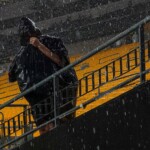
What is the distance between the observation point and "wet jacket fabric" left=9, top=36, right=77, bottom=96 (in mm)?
4414

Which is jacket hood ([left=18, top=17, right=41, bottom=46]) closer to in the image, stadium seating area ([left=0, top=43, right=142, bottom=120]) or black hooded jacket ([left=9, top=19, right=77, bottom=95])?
black hooded jacket ([left=9, top=19, right=77, bottom=95])

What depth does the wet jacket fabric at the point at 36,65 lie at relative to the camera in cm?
441

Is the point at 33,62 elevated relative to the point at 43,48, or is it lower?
lower

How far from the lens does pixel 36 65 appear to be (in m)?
4.42

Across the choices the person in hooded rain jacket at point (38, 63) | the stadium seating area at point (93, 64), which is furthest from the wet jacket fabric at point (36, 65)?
the stadium seating area at point (93, 64)

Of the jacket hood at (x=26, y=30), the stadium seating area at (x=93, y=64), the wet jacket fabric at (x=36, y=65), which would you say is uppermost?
the jacket hood at (x=26, y=30)

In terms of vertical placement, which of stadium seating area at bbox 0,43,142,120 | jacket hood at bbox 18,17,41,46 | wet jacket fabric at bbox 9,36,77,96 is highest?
jacket hood at bbox 18,17,41,46

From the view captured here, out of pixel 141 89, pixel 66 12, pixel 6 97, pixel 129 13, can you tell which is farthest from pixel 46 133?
pixel 66 12

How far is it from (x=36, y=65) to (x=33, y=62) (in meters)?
0.04

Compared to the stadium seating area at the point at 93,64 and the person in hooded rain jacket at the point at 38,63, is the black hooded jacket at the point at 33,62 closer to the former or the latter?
the person in hooded rain jacket at the point at 38,63

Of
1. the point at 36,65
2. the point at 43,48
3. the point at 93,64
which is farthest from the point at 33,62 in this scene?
the point at 93,64

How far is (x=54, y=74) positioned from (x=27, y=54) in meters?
0.31

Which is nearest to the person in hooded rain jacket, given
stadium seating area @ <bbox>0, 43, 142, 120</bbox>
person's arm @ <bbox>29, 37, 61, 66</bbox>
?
person's arm @ <bbox>29, 37, 61, 66</bbox>

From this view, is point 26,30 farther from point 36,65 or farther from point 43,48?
point 36,65
